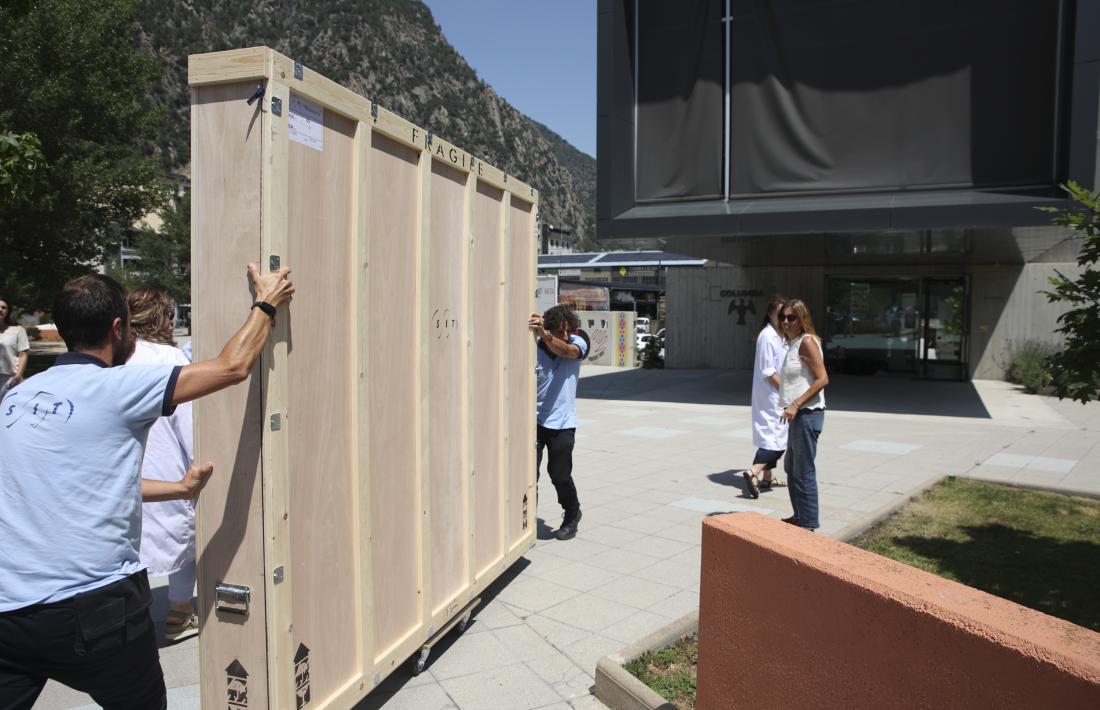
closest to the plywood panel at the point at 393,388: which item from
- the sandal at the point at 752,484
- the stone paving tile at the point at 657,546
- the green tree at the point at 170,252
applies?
the stone paving tile at the point at 657,546

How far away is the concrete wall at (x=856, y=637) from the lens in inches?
77.0

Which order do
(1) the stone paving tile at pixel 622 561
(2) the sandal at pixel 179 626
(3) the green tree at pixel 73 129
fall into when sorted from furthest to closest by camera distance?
(3) the green tree at pixel 73 129 < (1) the stone paving tile at pixel 622 561 < (2) the sandal at pixel 179 626

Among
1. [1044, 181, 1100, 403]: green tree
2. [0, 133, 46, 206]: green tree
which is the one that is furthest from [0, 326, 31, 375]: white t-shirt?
[1044, 181, 1100, 403]: green tree

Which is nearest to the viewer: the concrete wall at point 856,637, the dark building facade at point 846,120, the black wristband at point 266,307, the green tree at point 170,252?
the concrete wall at point 856,637

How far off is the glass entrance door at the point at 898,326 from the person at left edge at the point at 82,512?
21062 mm

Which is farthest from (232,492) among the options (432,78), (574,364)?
(432,78)

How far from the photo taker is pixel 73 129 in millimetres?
19016

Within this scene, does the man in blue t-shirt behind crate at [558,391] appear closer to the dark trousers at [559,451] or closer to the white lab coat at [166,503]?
the dark trousers at [559,451]

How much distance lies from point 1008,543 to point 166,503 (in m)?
6.20

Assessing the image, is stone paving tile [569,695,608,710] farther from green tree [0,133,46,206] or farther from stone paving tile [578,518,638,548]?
green tree [0,133,46,206]

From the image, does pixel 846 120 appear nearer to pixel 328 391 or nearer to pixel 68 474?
pixel 328 391

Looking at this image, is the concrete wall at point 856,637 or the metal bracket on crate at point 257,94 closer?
the concrete wall at point 856,637

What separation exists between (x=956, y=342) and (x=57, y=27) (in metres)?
24.0

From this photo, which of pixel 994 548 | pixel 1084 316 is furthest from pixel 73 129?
pixel 1084 316
